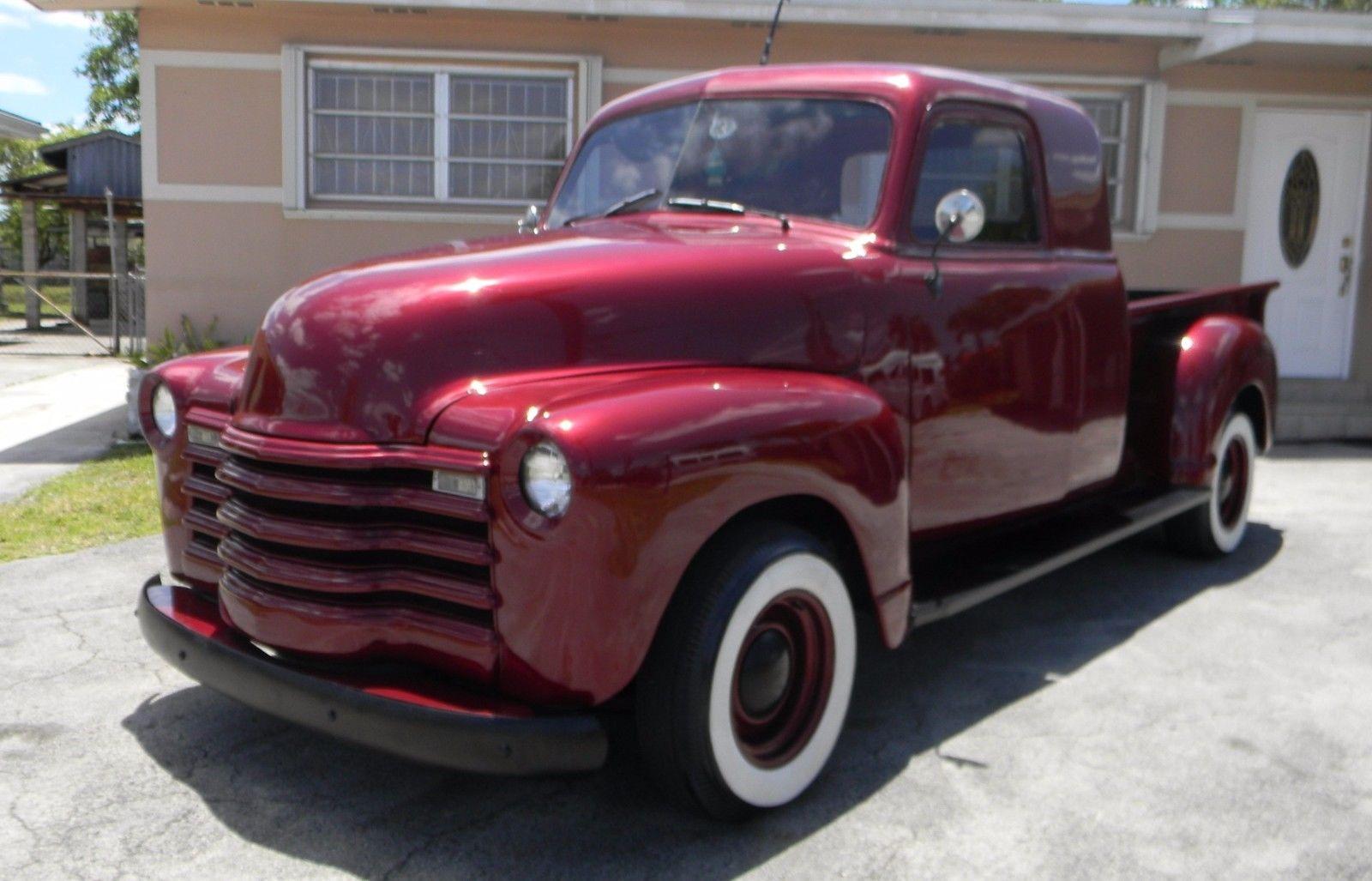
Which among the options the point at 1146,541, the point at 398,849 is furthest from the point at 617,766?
the point at 1146,541

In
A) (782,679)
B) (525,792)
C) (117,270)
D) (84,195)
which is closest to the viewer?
(782,679)

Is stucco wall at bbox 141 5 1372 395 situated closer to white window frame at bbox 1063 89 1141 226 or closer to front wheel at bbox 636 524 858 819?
white window frame at bbox 1063 89 1141 226

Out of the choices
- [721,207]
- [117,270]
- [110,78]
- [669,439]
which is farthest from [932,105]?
[110,78]

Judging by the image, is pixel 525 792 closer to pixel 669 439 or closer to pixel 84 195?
pixel 669 439

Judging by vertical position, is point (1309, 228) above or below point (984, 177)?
above

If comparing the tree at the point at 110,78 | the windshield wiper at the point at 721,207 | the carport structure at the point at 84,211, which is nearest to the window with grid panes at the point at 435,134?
the windshield wiper at the point at 721,207

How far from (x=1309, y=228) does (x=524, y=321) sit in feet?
31.7

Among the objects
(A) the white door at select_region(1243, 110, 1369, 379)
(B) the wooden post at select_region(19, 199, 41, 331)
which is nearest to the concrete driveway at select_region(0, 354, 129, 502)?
(B) the wooden post at select_region(19, 199, 41, 331)

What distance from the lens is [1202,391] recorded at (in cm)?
516

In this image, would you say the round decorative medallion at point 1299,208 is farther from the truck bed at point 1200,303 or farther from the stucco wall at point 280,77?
the truck bed at point 1200,303

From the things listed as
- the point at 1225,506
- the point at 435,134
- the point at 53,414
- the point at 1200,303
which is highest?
the point at 435,134

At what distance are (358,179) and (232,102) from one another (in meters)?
1.09

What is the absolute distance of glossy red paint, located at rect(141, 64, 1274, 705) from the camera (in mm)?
2604

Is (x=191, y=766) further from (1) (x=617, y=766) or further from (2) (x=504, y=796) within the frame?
(1) (x=617, y=766)
